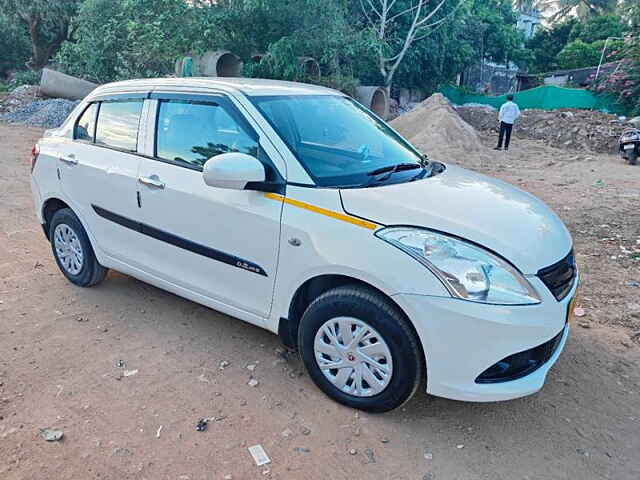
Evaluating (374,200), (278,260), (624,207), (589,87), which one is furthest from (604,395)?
(589,87)

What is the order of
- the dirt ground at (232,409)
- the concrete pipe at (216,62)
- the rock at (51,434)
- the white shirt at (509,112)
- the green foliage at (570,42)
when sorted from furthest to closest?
the green foliage at (570,42) < the concrete pipe at (216,62) < the white shirt at (509,112) < the rock at (51,434) < the dirt ground at (232,409)

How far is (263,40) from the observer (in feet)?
55.2

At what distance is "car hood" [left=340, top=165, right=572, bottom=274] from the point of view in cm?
248

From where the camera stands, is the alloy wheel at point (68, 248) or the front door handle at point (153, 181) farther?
the alloy wheel at point (68, 248)

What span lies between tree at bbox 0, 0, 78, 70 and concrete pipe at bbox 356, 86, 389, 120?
47.0 ft

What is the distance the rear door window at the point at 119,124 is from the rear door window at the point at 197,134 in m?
0.27

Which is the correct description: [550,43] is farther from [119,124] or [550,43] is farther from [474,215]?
[474,215]

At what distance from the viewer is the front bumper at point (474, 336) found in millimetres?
2311

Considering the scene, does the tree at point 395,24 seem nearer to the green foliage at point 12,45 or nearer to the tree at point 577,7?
the green foliage at point 12,45

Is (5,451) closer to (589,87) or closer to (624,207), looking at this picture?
(624,207)

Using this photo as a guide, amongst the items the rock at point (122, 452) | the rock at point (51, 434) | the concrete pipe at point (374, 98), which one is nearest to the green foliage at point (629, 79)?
the concrete pipe at point (374, 98)

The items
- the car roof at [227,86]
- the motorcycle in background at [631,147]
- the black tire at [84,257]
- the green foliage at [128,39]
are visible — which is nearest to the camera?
the car roof at [227,86]

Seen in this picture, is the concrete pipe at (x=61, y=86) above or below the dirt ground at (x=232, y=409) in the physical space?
above

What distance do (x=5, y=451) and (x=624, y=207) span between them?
26.0 feet
